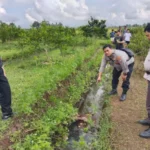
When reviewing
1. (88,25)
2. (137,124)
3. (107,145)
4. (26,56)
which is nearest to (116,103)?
(137,124)

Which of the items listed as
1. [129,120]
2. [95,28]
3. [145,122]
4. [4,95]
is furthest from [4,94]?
[95,28]

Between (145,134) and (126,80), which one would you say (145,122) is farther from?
(126,80)

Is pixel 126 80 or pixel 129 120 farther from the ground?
pixel 126 80

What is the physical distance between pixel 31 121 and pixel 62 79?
9.71 feet

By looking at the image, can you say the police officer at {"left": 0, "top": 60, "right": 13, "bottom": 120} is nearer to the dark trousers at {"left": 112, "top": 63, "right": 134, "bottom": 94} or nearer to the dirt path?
the dirt path

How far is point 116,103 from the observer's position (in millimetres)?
6602

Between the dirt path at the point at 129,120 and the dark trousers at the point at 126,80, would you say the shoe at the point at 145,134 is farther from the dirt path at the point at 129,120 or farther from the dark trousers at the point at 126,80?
the dark trousers at the point at 126,80

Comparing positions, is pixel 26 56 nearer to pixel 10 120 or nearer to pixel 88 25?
pixel 10 120

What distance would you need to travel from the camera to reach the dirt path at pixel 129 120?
4484mm

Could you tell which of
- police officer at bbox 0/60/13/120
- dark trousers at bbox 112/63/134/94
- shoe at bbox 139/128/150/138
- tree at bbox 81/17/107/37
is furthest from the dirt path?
tree at bbox 81/17/107/37

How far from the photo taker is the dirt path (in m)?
4.48

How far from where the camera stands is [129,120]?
18.0 feet

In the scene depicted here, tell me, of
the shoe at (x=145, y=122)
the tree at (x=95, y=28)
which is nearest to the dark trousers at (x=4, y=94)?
the shoe at (x=145, y=122)

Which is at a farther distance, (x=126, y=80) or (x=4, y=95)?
(x=126, y=80)
